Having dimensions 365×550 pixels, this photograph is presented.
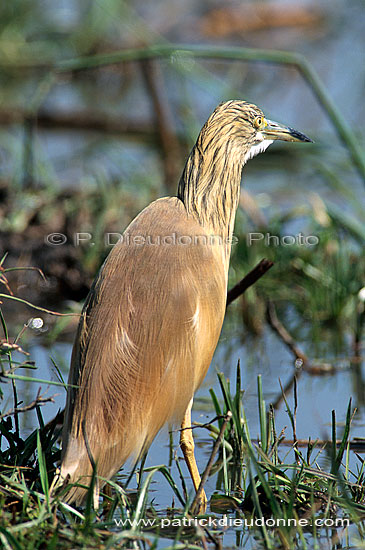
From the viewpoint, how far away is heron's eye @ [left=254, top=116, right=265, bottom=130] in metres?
3.33

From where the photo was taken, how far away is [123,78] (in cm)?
1113

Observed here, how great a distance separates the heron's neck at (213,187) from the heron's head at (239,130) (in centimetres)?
2

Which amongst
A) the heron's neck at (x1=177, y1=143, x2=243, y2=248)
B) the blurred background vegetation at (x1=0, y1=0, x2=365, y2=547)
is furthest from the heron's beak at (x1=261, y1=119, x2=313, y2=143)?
the blurred background vegetation at (x1=0, y1=0, x2=365, y2=547)

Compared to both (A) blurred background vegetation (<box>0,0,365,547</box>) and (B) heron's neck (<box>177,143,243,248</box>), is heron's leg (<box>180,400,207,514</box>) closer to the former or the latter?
(A) blurred background vegetation (<box>0,0,365,547</box>)

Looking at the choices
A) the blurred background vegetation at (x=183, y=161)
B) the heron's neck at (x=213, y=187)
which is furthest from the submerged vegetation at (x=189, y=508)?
the heron's neck at (x=213, y=187)

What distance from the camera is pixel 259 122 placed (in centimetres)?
335

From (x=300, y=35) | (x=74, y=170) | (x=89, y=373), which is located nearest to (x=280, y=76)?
(x=300, y=35)

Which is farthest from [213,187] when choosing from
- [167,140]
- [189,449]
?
[167,140]

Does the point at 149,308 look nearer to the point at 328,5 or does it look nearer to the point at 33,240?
the point at 33,240

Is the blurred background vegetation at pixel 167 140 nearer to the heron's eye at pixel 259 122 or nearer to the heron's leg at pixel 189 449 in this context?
the heron's eye at pixel 259 122

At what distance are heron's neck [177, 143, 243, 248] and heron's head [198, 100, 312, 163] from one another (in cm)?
2

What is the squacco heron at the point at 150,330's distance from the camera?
2801mm

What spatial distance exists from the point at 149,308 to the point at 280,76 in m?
8.80

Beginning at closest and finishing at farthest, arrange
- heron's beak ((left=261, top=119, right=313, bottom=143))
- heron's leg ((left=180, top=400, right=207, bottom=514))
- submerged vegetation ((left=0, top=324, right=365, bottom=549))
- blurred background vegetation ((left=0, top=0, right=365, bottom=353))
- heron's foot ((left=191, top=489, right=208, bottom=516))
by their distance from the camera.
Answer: submerged vegetation ((left=0, top=324, right=365, bottom=549)), heron's foot ((left=191, top=489, right=208, bottom=516)), heron's leg ((left=180, top=400, right=207, bottom=514)), heron's beak ((left=261, top=119, right=313, bottom=143)), blurred background vegetation ((left=0, top=0, right=365, bottom=353))
